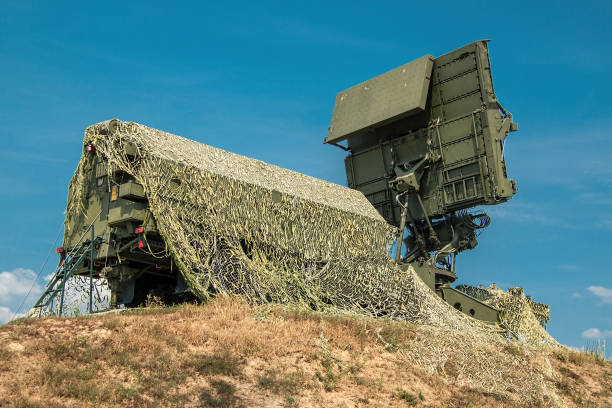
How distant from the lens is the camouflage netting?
17.7 m

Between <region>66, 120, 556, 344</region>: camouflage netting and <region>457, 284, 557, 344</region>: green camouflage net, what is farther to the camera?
<region>457, 284, 557, 344</region>: green camouflage net

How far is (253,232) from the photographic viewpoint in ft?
63.0

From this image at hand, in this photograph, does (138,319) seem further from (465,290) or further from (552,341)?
(465,290)

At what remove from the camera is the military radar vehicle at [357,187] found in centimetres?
1817

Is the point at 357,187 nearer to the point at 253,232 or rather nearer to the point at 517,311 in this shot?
the point at 517,311

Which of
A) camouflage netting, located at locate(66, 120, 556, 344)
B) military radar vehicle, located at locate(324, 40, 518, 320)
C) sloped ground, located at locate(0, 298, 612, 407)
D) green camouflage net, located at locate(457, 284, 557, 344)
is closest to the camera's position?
sloped ground, located at locate(0, 298, 612, 407)

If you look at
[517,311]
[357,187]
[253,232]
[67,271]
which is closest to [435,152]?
[357,187]

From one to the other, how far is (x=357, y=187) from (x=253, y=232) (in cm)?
1034

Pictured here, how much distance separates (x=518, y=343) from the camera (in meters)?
18.0

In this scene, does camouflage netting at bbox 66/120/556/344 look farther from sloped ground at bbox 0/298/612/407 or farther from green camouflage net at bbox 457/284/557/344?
green camouflage net at bbox 457/284/557/344

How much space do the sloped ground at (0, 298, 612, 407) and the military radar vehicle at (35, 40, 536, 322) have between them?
129 inches

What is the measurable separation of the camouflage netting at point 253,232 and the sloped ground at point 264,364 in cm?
159

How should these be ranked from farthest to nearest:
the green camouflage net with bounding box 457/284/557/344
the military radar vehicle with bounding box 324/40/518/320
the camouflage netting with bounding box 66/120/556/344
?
1. the military radar vehicle with bounding box 324/40/518/320
2. the green camouflage net with bounding box 457/284/557/344
3. the camouflage netting with bounding box 66/120/556/344

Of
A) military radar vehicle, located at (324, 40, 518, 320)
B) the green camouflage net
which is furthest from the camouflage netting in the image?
military radar vehicle, located at (324, 40, 518, 320)
